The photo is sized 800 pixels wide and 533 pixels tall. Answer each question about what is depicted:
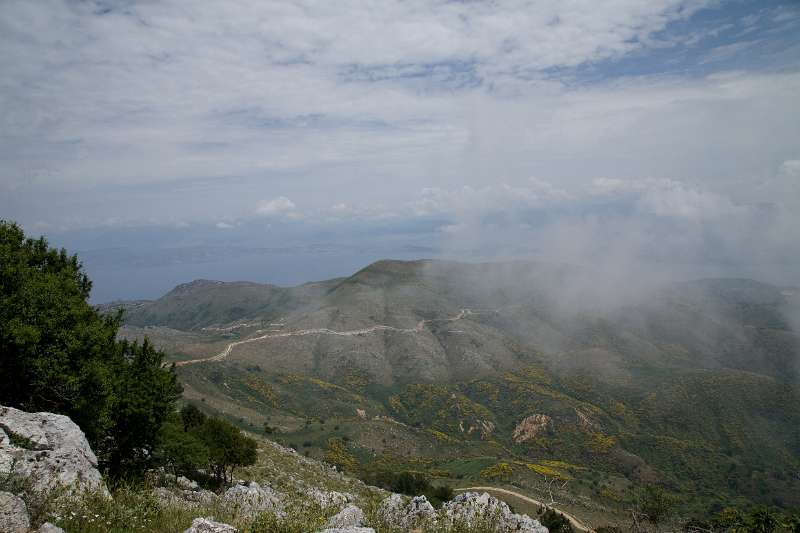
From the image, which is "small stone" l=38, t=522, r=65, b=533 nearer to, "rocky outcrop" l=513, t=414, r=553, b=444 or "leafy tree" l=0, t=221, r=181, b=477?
"leafy tree" l=0, t=221, r=181, b=477

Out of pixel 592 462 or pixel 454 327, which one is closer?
pixel 592 462

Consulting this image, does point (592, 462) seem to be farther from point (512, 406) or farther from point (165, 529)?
point (165, 529)

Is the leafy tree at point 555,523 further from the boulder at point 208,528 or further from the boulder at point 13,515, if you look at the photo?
the boulder at point 13,515

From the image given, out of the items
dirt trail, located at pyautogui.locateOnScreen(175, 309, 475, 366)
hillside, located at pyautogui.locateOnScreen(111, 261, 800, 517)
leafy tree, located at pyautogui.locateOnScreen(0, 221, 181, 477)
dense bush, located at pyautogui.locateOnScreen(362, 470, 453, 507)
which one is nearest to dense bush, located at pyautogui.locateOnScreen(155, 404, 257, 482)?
leafy tree, located at pyautogui.locateOnScreen(0, 221, 181, 477)

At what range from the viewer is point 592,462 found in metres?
98.4

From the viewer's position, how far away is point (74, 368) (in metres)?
19.8

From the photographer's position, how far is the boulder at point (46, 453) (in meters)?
11.7

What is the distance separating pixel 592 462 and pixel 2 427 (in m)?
108

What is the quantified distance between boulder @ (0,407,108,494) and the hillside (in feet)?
194

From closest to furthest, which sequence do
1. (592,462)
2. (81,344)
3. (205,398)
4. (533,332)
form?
1. (81,344)
2. (205,398)
3. (592,462)
4. (533,332)

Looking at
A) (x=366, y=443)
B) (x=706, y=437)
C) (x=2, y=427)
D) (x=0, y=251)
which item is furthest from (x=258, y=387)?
(x=706, y=437)

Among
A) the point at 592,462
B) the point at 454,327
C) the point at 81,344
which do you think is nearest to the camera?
the point at 81,344

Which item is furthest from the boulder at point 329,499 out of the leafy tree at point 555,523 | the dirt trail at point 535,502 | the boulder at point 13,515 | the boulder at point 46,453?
the dirt trail at point 535,502

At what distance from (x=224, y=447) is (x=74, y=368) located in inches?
523
